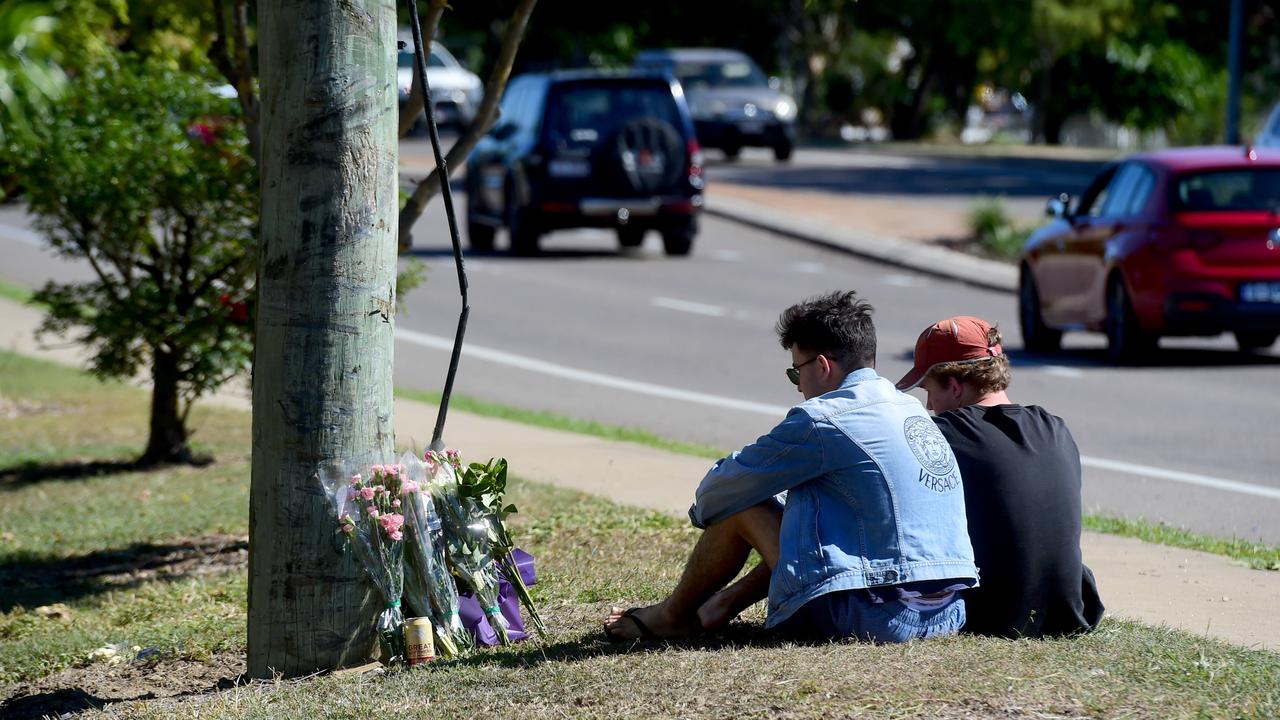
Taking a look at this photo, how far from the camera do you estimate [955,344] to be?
205 inches

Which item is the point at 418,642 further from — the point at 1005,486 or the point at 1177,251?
the point at 1177,251

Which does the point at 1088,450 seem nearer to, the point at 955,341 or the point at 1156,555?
the point at 1156,555

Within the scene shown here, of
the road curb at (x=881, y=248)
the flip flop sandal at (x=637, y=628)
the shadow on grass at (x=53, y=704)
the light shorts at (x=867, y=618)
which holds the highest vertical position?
the road curb at (x=881, y=248)

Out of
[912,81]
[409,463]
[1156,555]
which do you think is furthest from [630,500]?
[912,81]

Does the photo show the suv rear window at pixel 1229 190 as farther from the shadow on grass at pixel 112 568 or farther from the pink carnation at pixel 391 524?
the pink carnation at pixel 391 524

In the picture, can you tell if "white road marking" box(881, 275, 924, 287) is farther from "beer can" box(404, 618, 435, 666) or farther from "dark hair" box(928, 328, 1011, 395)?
"beer can" box(404, 618, 435, 666)

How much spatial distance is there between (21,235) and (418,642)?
21075 mm

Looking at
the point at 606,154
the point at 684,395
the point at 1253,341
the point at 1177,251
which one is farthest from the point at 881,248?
the point at 684,395

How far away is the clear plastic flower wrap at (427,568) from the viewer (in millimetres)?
5496

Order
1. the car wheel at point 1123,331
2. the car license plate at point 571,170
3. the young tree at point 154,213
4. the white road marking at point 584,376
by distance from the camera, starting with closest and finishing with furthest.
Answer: the young tree at point 154,213 < the white road marking at point 584,376 < the car wheel at point 1123,331 < the car license plate at point 571,170

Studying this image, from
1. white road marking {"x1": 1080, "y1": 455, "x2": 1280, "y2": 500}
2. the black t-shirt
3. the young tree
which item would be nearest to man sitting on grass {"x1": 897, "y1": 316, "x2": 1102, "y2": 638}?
the black t-shirt

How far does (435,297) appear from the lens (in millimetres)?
18656

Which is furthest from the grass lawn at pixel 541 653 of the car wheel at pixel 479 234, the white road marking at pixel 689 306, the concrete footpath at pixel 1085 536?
the car wheel at pixel 479 234

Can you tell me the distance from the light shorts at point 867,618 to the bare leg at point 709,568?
8.4 inches
